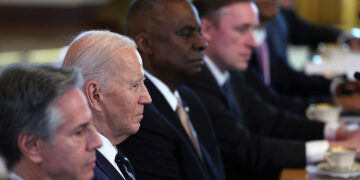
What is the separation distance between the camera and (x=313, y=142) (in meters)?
2.79

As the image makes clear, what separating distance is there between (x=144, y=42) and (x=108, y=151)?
65 cm

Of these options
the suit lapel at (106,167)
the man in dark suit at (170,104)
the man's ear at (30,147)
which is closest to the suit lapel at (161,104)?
the man in dark suit at (170,104)

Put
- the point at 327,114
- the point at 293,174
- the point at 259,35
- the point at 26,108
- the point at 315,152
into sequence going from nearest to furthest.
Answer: the point at 26,108, the point at 293,174, the point at 315,152, the point at 327,114, the point at 259,35

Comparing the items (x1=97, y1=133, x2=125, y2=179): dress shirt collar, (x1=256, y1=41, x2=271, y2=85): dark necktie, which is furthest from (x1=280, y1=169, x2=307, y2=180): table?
(x1=256, y1=41, x2=271, y2=85): dark necktie

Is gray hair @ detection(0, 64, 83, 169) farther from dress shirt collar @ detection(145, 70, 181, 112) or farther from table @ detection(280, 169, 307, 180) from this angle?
table @ detection(280, 169, 307, 180)

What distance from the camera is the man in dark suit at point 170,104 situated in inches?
85.0

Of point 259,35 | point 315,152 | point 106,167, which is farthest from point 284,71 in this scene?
point 106,167

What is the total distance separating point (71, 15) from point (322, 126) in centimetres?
732

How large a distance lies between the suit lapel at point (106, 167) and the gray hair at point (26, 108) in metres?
0.37

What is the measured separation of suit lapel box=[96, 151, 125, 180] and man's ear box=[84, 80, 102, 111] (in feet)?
0.45

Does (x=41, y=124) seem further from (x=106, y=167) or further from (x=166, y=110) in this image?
(x=166, y=110)

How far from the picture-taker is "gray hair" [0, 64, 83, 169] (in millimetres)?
1309

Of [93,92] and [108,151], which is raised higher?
[93,92]

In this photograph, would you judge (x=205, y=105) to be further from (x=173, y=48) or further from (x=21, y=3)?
(x=21, y=3)
